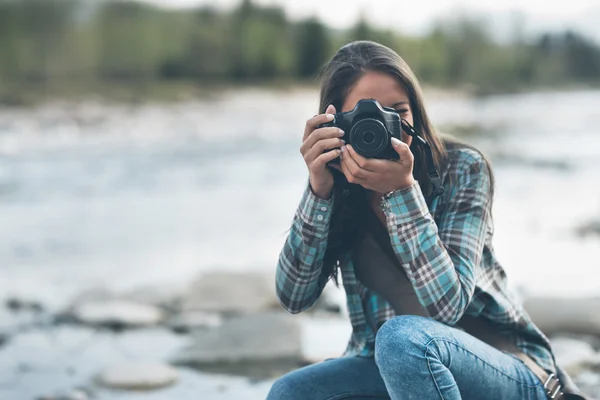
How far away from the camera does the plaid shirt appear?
5.30 ft

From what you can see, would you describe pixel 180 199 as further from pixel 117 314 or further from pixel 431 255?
pixel 431 255

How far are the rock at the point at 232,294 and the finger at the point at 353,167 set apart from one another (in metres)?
2.48

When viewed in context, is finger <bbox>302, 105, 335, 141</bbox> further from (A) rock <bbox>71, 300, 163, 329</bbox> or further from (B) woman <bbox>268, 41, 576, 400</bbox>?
(A) rock <bbox>71, 300, 163, 329</bbox>

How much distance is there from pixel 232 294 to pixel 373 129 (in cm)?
281

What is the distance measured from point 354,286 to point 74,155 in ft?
42.7

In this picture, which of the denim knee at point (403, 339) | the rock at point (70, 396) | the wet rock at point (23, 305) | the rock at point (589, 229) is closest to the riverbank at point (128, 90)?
the rock at point (589, 229)

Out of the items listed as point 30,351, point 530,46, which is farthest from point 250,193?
point 530,46

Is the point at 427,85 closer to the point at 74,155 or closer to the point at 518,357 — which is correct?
the point at 74,155

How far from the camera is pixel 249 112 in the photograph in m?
24.8

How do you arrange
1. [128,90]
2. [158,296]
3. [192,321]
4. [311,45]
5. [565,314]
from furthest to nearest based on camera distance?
[311,45] → [128,90] → [158,296] → [192,321] → [565,314]

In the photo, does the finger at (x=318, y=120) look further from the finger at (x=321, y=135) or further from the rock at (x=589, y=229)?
the rock at (x=589, y=229)

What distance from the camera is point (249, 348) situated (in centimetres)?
335

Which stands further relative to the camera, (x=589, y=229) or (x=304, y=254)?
(x=589, y=229)

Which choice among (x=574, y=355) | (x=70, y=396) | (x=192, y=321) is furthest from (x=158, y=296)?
(x=574, y=355)
